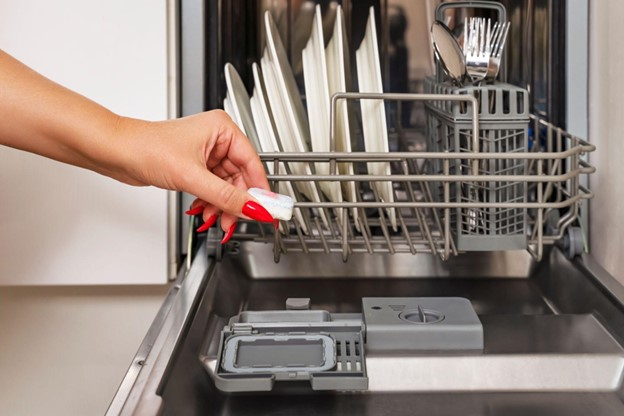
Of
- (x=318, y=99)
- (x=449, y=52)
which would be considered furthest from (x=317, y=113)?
(x=449, y=52)

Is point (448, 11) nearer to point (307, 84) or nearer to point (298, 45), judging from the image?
point (298, 45)

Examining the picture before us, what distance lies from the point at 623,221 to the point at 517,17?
1.29ft

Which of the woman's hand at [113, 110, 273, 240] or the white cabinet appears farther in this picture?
the white cabinet

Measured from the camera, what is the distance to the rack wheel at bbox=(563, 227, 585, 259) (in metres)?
1.04

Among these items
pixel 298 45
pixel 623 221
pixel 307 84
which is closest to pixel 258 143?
pixel 307 84

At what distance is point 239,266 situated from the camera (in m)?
1.12

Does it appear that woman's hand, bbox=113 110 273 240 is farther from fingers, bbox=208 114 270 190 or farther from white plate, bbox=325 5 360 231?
white plate, bbox=325 5 360 231

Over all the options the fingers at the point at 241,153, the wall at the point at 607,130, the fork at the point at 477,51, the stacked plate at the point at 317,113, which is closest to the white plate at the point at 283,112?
the stacked plate at the point at 317,113

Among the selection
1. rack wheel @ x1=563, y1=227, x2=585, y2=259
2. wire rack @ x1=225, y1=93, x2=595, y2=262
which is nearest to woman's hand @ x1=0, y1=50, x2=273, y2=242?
wire rack @ x1=225, y1=93, x2=595, y2=262

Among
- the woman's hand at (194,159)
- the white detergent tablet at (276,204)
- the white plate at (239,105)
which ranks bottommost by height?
the white detergent tablet at (276,204)

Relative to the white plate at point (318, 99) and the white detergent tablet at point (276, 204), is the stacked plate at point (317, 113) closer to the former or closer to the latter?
the white plate at point (318, 99)

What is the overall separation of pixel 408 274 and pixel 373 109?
0.26 metres

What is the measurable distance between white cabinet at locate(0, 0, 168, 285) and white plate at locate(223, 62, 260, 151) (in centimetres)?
9

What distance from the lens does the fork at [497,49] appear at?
1.00m
